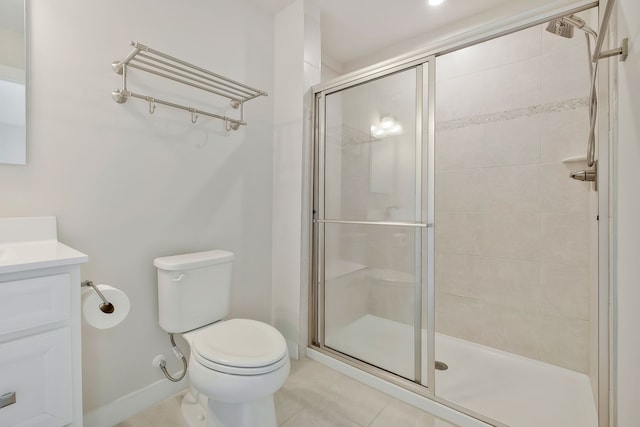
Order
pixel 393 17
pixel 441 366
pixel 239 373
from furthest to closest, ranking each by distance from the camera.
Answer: pixel 393 17
pixel 441 366
pixel 239 373

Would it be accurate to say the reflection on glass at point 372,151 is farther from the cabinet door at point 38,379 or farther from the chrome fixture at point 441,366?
the cabinet door at point 38,379

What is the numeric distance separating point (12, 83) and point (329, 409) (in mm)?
1981

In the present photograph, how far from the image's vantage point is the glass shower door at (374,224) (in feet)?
5.23

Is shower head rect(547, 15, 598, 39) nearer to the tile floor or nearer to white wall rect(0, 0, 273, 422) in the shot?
white wall rect(0, 0, 273, 422)

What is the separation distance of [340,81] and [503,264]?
65.5 inches

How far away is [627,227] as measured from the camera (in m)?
0.82

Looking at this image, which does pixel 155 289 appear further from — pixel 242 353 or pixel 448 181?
pixel 448 181

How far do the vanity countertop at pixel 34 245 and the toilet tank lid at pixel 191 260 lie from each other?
397mm

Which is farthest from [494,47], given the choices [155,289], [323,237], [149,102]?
[155,289]

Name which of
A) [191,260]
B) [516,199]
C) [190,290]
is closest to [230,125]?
[191,260]

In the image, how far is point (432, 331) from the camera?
1523 mm

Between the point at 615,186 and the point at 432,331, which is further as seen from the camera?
the point at 432,331

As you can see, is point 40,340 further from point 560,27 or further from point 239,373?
point 560,27

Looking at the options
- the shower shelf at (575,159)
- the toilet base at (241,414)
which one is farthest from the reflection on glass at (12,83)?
the shower shelf at (575,159)
